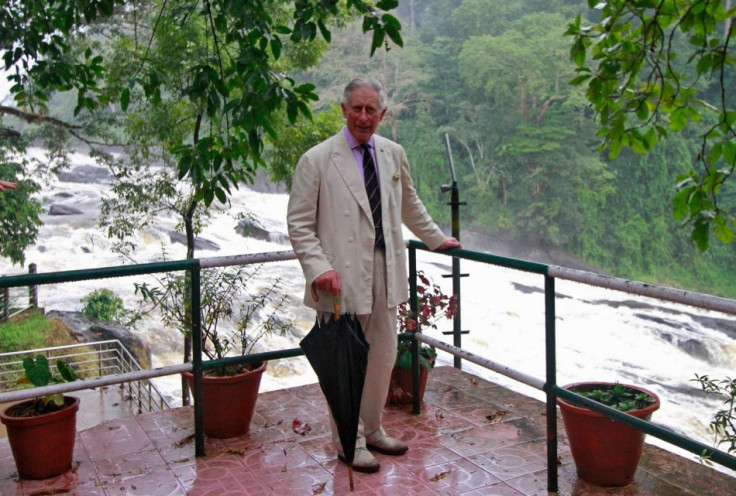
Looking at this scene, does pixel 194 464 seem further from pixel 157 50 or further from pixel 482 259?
pixel 157 50

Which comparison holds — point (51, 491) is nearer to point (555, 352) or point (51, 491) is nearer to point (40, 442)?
point (40, 442)

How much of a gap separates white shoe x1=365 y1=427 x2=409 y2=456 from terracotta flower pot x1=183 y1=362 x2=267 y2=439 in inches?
26.0

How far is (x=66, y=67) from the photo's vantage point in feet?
14.9

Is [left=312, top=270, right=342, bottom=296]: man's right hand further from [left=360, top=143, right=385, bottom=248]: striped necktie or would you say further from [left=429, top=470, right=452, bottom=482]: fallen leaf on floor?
[left=429, top=470, right=452, bottom=482]: fallen leaf on floor

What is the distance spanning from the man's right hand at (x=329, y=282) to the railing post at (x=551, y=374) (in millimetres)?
814

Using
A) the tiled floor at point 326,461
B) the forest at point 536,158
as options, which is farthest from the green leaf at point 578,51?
the forest at point 536,158

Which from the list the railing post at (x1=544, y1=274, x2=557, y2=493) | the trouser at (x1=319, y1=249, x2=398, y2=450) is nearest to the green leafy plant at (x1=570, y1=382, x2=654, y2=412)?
the railing post at (x1=544, y1=274, x2=557, y2=493)

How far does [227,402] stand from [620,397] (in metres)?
1.80

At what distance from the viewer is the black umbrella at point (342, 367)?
3.20 m

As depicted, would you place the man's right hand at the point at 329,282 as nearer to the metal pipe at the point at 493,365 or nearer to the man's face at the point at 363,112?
the man's face at the point at 363,112

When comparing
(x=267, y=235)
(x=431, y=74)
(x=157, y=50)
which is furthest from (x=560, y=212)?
(x=157, y=50)

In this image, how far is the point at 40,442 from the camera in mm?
3408

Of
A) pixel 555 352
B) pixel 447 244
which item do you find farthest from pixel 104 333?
pixel 555 352

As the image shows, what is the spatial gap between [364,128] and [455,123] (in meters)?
29.5
